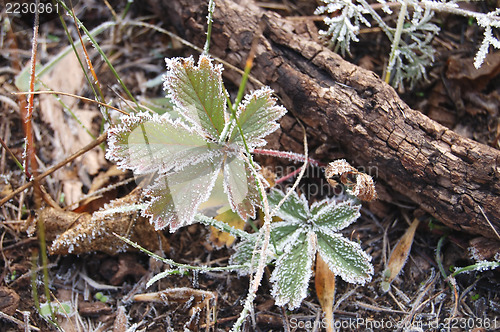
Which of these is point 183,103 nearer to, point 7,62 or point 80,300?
point 80,300

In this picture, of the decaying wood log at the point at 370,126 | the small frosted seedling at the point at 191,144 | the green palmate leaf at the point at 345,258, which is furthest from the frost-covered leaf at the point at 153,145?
the green palmate leaf at the point at 345,258

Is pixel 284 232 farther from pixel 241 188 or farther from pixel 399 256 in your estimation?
pixel 399 256

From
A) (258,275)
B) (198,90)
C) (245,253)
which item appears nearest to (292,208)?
(245,253)

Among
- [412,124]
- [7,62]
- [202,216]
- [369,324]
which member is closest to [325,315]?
[369,324]

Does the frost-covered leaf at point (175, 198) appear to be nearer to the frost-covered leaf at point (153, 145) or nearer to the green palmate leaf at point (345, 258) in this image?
the frost-covered leaf at point (153, 145)

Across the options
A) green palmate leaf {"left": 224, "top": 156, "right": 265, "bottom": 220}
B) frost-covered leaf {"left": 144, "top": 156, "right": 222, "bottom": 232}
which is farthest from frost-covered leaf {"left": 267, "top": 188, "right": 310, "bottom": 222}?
frost-covered leaf {"left": 144, "top": 156, "right": 222, "bottom": 232}
